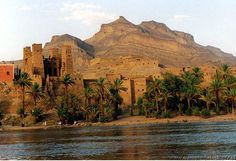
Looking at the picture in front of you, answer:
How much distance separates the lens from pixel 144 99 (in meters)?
72.5

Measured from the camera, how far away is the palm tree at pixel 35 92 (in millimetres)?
71312

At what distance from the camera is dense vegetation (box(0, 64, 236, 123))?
2749 inches

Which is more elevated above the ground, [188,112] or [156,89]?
[156,89]

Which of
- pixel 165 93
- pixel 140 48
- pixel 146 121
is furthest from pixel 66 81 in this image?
pixel 140 48

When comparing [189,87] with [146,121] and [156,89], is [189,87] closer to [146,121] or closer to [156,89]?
[156,89]

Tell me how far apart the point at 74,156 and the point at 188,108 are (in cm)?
4119

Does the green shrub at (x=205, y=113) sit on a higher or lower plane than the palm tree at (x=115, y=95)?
lower

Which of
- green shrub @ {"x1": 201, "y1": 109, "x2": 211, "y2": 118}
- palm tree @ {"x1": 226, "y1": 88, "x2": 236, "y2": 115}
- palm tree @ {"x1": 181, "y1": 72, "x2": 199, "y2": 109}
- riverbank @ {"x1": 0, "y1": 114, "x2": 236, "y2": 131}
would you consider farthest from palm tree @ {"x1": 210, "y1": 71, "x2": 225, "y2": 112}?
riverbank @ {"x1": 0, "y1": 114, "x2": 236, "y2": 131}

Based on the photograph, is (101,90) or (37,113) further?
(101,90)

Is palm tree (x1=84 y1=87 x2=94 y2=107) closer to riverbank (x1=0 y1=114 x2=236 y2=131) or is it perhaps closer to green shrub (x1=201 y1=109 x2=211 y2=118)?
riverbank (x1=0 y1=114 x2=236 y2=131)

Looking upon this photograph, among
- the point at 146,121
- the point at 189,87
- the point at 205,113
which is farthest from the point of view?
the point at 189,87

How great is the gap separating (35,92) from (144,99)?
1448cm

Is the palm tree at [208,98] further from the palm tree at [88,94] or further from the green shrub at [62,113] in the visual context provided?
the green shrub at [62,113]

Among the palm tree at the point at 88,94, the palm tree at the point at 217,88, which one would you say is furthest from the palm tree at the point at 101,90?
the palm tree at the point at 217,88
